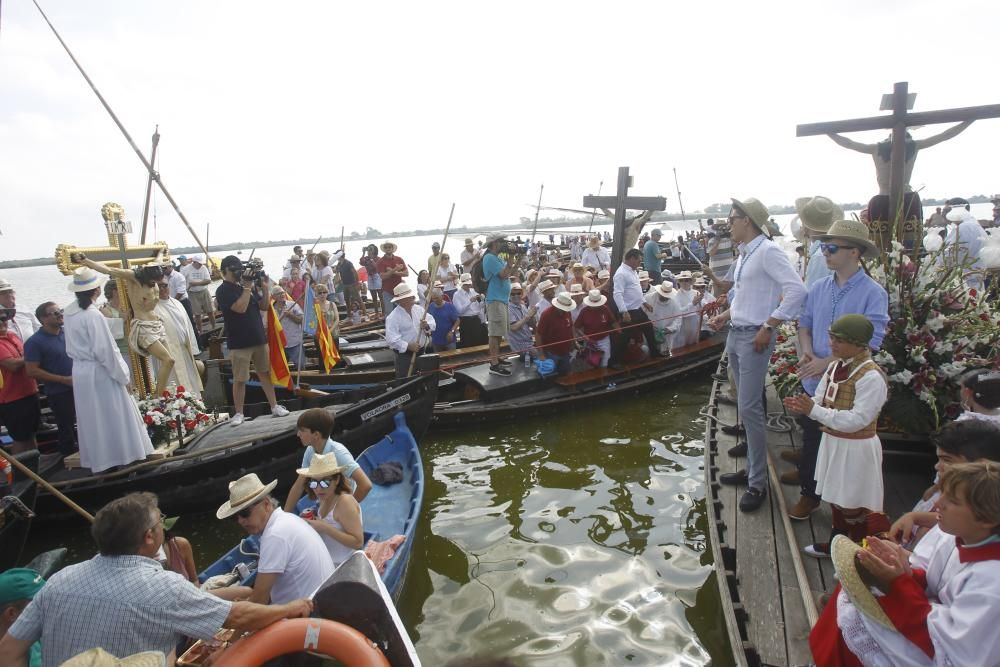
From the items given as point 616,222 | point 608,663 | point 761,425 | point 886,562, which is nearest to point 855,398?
point 761,425

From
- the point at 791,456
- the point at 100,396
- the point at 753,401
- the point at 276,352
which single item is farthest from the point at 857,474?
the point at 276,352

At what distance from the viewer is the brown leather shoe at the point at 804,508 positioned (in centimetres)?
405

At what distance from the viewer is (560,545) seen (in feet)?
18.6

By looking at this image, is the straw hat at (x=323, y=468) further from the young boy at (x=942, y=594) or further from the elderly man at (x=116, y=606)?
the young boy at (x=942, y=594)

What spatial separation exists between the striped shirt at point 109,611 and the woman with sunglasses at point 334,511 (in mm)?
1554

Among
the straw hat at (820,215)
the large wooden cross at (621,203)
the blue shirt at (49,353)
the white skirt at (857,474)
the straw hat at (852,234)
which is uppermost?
the large wooden cross at (621,203)

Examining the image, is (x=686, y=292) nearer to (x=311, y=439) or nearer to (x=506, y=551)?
(x=506, y=551)

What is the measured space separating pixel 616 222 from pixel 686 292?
2.02m

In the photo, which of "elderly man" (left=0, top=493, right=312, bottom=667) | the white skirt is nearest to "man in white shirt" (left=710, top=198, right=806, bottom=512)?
the white skirt

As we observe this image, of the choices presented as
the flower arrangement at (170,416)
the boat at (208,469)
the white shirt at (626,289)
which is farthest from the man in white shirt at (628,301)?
the flower arrangement at (170,416)

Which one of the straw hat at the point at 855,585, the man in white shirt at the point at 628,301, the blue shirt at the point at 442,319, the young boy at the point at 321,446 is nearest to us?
the straw hat at the point at 855,585

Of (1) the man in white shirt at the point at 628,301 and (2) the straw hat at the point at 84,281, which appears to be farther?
(1) the man in white shirt at the point at 628,301

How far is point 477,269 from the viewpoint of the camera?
1025 cm

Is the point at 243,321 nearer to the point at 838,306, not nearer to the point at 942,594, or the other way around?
the point at 838,306
